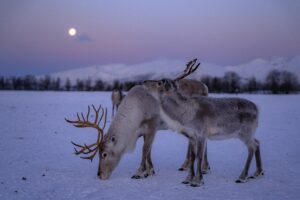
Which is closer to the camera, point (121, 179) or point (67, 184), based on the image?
point (67, 184)

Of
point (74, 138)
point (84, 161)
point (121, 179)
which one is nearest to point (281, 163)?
point (121, 179)

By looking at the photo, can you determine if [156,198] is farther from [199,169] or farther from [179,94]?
[179,94]

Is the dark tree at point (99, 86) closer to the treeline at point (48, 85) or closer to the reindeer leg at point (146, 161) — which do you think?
the treeline at point (48, 85)

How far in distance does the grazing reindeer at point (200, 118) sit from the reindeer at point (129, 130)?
351 millimetres

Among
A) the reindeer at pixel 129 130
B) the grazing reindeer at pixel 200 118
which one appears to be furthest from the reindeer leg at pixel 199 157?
the reindeer at pixel 129 130

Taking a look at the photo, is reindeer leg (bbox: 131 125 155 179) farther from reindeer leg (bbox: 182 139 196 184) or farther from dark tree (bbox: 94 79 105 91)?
dark tree (bbox: 94 79 105 91)

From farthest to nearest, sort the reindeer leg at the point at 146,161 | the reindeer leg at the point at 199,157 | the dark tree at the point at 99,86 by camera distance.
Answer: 1. the dark tree at the point at 99,86
2. the reindeer leg at the point at 146,161
3. the reindeer leg at the point at 199,157

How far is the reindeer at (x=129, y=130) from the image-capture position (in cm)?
688

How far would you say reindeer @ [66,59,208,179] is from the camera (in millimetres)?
6879

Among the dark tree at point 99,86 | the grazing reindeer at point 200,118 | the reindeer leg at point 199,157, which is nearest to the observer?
the reindeer leg at point 199,157

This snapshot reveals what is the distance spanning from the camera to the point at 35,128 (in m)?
14.2

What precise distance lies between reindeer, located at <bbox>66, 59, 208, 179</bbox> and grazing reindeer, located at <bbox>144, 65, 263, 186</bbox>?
0.35 metres

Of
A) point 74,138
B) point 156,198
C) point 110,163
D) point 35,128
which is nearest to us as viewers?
point 156,198

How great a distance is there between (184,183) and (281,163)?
120 inches
